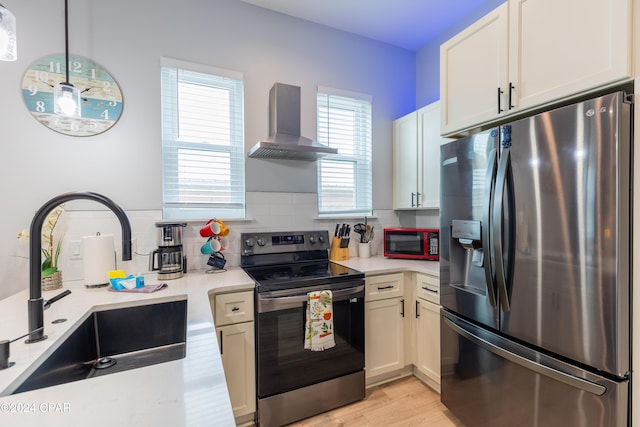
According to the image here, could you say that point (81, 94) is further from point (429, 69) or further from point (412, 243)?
point (429, 69)

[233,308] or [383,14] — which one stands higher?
[383,14]

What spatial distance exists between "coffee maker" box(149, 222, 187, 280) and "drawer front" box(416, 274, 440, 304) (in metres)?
1.68

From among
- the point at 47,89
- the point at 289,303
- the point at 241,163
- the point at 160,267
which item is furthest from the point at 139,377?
the point at 47,89

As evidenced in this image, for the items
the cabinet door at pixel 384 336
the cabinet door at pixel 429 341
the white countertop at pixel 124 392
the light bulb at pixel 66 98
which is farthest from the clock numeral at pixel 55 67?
the cabinet door at pixel 429 341

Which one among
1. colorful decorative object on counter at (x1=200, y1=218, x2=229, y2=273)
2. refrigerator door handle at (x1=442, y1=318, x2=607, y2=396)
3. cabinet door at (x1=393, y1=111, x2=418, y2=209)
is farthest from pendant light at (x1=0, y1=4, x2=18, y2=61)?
cabinet door at (x1=393, y1=111, x2=418, y2=209)

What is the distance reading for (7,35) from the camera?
0.92m

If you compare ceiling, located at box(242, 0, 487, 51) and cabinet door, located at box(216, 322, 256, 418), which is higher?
ceiling, located at box(242, 0, 487, 51)

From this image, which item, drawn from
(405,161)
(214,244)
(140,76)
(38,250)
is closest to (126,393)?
(38,250)

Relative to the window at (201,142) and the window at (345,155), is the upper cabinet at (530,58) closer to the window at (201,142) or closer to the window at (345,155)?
the window at (345,155)

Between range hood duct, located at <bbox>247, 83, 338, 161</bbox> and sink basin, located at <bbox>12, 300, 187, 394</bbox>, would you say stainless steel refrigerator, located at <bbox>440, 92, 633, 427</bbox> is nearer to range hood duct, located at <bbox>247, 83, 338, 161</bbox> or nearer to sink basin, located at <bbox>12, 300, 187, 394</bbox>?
range hood duct, located at <bbox>247, 83, 338, 161</bbox>

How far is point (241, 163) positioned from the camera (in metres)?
2.37

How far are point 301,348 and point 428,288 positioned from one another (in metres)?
0.99

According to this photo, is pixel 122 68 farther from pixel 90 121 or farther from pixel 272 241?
pixel 272 241

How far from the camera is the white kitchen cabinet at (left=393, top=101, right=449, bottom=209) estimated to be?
8.04ft
